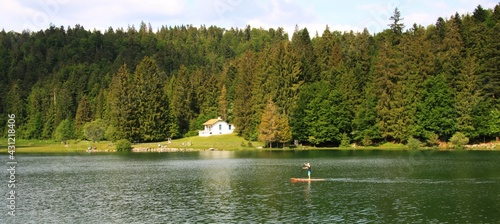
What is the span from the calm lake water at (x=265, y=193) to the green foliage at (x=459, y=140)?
2777 cm

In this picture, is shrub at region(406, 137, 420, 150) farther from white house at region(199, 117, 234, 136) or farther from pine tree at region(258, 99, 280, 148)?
white house at region(199, 117, 234, 136)

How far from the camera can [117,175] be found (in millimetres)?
67250

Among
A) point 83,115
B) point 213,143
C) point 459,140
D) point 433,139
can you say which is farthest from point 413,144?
point 83,115

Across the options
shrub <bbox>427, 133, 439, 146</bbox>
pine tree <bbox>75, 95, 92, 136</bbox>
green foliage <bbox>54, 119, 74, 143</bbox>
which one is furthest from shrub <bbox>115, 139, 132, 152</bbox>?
shrub <bbox>427, 133, 439, 146</bbox>

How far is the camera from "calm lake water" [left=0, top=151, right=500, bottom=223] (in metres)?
38.8

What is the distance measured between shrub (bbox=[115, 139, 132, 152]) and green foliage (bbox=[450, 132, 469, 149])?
223ft

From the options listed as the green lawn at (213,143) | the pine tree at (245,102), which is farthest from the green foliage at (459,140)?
the pine tree at (245,102)

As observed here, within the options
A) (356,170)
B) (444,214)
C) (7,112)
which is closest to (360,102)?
(356,170)

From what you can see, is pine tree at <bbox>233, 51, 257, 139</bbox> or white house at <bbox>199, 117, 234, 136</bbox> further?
white house at <bbox>199, 117, 234, 136</bbox>

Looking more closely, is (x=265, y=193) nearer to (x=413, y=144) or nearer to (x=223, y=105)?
(x=413, y=144)

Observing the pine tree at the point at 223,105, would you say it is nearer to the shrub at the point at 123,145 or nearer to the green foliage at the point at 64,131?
the shrub at the point at 123,145

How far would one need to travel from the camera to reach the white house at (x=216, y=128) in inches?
5431

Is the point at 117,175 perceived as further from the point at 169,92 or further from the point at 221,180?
the point at 169,92

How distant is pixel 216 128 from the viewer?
138 meters
